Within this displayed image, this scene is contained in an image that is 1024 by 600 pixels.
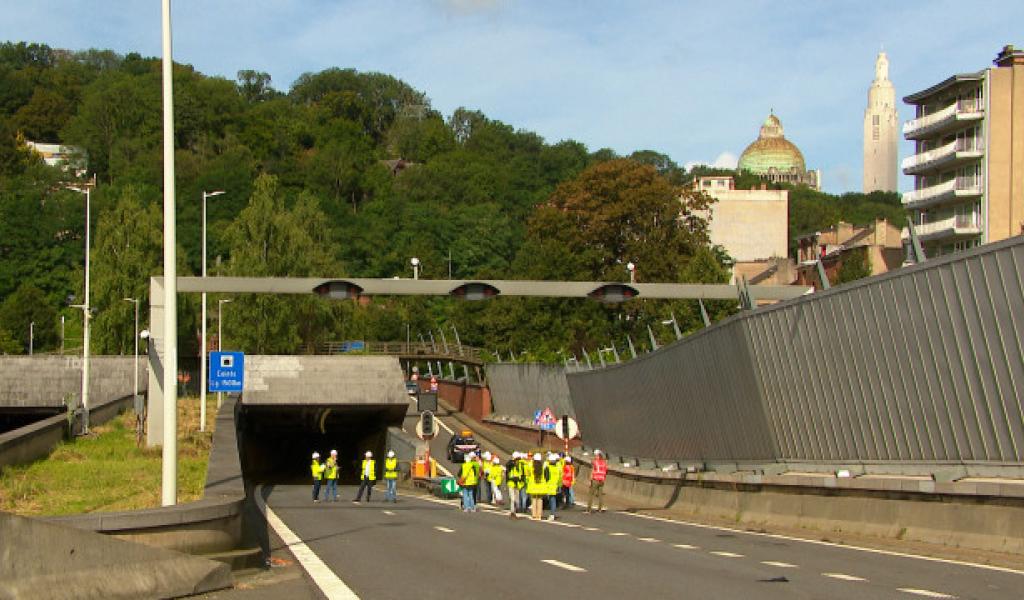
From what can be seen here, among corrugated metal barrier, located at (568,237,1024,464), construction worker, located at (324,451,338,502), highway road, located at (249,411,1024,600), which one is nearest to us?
highway road, located at (249,411,1024,600)

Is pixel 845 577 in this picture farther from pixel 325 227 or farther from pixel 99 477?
pixel 325 227

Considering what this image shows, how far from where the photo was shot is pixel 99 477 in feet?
111

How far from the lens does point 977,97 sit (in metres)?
78.4

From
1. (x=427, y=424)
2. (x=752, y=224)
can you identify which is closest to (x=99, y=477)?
(x=427, y=424)

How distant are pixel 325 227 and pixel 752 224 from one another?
47.1 m

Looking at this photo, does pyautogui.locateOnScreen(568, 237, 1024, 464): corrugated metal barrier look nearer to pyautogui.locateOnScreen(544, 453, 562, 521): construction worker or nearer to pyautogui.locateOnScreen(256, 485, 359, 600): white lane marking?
pyautogui.locateOnScreen(544, 453, 562, 521): construction worker

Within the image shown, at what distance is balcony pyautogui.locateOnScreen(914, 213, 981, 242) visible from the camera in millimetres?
77812

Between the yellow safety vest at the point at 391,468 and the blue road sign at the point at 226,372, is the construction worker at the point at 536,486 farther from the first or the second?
the blue road sign at the point at 226,372

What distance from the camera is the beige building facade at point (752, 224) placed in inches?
5202

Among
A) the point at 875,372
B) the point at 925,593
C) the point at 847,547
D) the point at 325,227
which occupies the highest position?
the point at 325,227

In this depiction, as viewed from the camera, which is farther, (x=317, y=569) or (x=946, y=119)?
(x=946, y=119)

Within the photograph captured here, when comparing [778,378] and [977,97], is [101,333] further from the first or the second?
[778,378]

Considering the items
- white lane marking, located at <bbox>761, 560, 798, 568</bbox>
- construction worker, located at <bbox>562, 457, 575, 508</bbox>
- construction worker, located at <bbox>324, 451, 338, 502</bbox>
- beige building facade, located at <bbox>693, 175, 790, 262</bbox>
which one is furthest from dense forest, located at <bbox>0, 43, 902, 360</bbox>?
white lane marking, located at <bbox>761, 560, 798, 568</bbox>

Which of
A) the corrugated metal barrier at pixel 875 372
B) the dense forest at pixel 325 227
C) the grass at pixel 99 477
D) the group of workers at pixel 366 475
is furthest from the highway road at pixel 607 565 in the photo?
the dense forest at pixel 325 227
